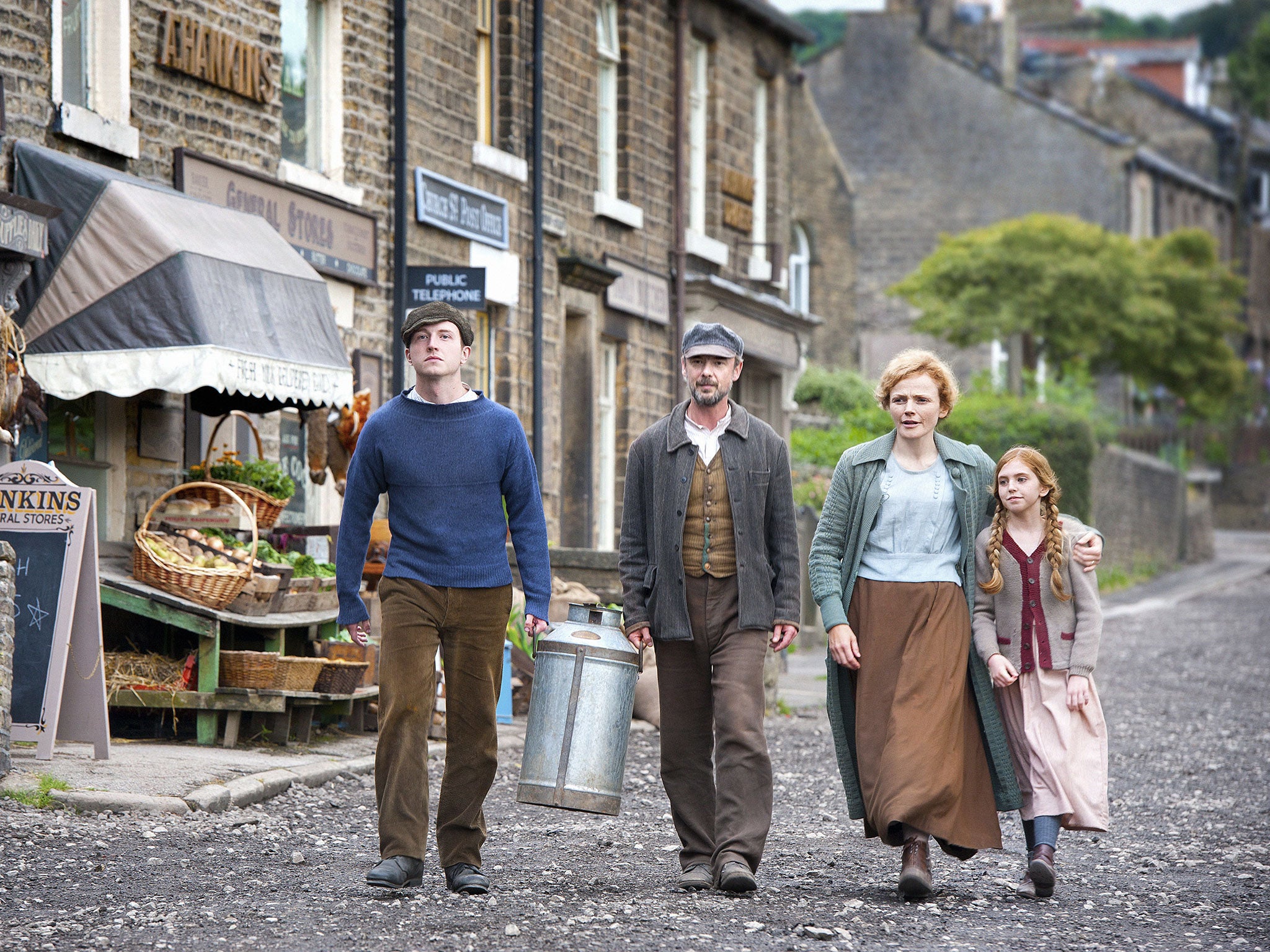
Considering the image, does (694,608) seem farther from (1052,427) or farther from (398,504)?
(1052,427)

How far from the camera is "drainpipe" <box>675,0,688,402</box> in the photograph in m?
20.0

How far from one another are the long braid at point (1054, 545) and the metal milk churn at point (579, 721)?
5.24ft

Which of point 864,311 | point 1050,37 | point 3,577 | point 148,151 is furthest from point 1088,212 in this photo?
point 3,577

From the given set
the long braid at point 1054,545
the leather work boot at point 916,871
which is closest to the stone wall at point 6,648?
the leather work boot at point 916,871

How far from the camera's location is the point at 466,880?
21.3 feet

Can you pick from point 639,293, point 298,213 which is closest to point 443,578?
point 298,213

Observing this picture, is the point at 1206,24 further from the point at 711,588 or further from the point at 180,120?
the point at 711,588

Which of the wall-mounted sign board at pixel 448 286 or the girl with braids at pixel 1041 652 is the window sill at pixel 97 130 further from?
the girl with braids at pixel 1041 652

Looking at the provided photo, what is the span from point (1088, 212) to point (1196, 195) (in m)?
11.1

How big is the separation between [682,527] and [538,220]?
10.5 metres

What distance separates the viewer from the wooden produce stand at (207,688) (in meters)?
9.77

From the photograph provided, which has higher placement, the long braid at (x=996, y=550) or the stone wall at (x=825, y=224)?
the stone wall at (x=825, y=224)

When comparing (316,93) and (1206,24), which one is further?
(1206,24)

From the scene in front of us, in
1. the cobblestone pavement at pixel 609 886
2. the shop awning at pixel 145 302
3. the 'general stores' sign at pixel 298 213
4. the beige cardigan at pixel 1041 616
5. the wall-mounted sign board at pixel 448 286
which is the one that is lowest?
the cobblestone pavement at pixel 609 886
